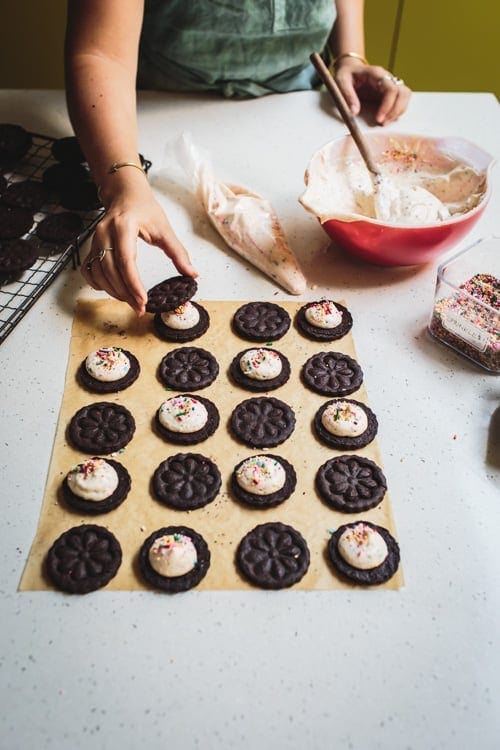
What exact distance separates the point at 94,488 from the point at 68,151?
941 mm

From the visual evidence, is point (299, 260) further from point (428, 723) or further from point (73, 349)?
point (428, 723)

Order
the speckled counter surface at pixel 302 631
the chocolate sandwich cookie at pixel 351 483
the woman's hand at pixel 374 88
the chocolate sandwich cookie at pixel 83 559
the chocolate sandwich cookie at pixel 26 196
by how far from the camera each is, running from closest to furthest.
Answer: the speckled counter surface at pixel 302 631
the chocolate sandwich cookie at pixel 83 559
the chocolate sandwich cookie at pixel 351 483
the chocolate sandwich cookie at pixel 26 196
the woman's hand at pixel 374 88

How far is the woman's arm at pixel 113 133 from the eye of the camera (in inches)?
48.5

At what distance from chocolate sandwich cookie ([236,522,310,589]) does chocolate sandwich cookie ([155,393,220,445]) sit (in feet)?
0.66

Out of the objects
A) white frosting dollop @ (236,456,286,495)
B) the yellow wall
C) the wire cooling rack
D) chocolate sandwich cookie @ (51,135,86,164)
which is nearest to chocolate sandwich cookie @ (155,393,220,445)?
white frosting dollop @ (236,456,286,495)

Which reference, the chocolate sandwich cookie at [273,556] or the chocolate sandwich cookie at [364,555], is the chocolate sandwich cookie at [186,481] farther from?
the chocolate sandwich cookie at [364,555]

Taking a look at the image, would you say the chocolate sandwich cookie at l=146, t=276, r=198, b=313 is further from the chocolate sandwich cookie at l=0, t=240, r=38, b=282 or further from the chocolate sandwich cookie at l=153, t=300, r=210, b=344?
the chocolate sandwich cookie at l=0, t=240, r=38, b=282

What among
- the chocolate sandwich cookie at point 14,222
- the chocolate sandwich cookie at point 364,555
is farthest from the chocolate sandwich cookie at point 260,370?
the chocolate sandwich cookie at point 14,222

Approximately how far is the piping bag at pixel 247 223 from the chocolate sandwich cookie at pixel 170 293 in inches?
6.8

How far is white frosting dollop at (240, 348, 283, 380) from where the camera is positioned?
1225mm

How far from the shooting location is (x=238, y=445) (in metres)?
1.14

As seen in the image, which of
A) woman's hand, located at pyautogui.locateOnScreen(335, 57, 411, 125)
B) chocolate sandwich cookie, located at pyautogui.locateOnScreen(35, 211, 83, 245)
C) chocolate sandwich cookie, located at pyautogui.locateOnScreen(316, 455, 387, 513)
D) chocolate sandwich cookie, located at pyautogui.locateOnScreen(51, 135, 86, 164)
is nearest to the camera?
chocolate sandwich cookie, located at pyautogui.locateOnScreen(316, 455, 387, 513)

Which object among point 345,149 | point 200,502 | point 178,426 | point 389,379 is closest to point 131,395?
point 178,426

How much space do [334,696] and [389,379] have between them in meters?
0.57
